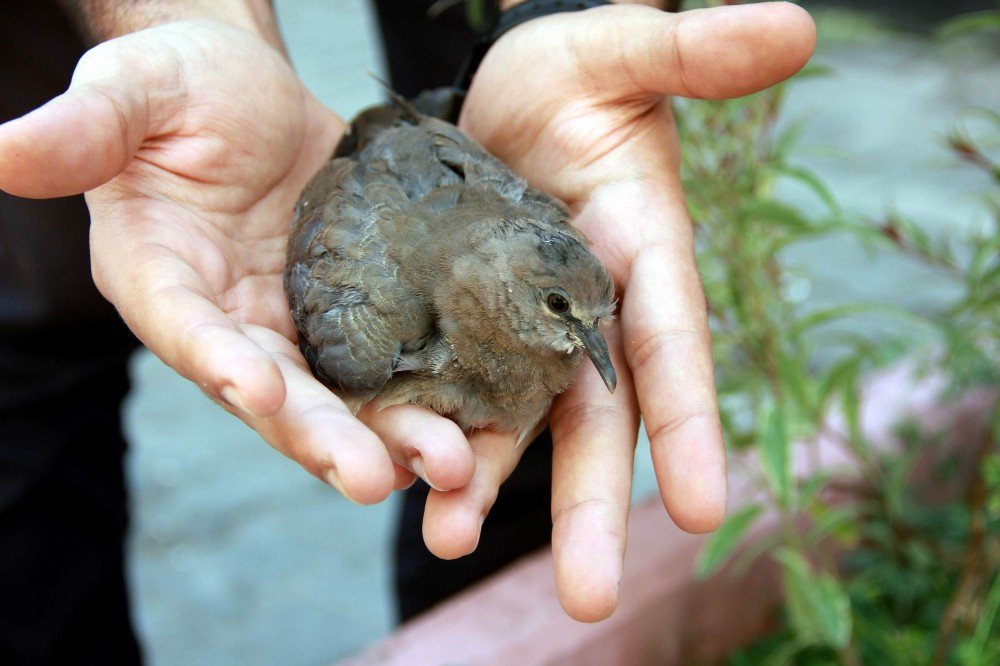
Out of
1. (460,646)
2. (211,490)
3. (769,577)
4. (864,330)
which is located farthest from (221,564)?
(864,330)

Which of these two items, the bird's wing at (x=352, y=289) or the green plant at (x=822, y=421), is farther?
the green plant at (x=822, y=421)

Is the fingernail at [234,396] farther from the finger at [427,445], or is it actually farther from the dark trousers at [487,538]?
the dark trousers at [487,538]

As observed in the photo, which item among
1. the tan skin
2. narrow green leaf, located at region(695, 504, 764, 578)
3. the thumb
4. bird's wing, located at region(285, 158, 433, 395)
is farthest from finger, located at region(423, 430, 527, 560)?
the thumb

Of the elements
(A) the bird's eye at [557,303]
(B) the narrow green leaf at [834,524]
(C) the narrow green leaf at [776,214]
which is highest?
(A) the bird's eye at [557,303]

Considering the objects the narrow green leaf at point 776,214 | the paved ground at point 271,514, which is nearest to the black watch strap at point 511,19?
the narrow green leaf at point 776,214

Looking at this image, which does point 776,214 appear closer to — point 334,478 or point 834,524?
point 834,524
